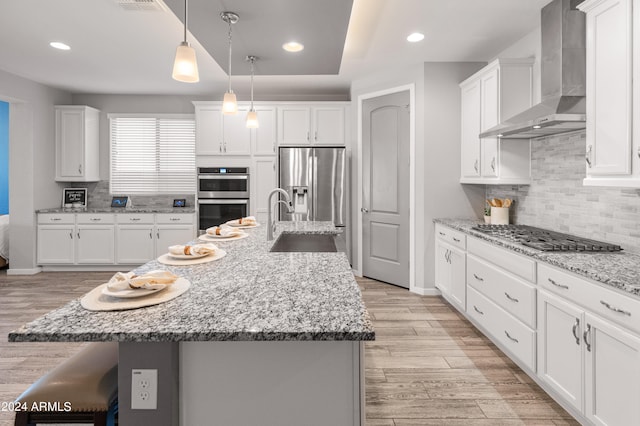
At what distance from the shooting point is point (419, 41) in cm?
361

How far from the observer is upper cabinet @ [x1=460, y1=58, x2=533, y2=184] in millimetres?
3301

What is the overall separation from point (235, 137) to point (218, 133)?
9.7 inches

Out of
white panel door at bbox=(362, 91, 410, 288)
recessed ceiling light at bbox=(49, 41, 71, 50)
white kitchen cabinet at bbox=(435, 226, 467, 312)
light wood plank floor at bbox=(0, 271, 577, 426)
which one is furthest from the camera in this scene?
white panel door at bbox=(362, 91, 410, 288)

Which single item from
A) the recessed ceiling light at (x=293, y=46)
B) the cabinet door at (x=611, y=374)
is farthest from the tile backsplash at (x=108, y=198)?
the cabinet door at (x=611, y=374)

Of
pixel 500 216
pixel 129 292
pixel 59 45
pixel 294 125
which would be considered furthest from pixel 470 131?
pixel 59 45

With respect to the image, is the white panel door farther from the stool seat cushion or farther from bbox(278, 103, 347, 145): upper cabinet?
the stool seat cushion

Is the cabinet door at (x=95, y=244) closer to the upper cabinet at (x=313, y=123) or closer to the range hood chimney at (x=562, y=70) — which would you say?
the upper cabinet at (x=313, y=123)

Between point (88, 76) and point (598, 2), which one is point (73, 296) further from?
point (598, 2)

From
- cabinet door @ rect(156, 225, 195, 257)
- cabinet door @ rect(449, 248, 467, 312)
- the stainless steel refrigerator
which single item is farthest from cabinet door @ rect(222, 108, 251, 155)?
cabinet door @ rect(449, 248, 467, 312)

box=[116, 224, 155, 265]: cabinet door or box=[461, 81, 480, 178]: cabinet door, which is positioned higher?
box=[461, 81, 480, 178]: cabinet door

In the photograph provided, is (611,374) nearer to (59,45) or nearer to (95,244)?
(59,45)

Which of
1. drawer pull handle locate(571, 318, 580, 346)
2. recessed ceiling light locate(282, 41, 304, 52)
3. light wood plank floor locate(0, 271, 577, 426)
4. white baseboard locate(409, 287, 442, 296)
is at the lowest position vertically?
light wood plank floor locate(0, 271, 577, 426)

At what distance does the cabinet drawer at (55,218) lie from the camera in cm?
525

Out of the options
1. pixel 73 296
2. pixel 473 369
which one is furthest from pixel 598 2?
pixel 73 296
